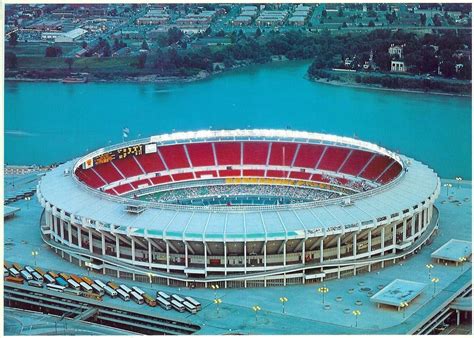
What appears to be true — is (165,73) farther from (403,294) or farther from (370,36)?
(403,294)

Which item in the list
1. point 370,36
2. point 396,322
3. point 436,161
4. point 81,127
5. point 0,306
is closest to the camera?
point 0,306

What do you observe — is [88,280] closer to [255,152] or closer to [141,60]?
[255,152]

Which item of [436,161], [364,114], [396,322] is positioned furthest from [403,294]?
[364,114]

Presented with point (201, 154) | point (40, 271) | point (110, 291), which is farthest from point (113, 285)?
point (201, 154)

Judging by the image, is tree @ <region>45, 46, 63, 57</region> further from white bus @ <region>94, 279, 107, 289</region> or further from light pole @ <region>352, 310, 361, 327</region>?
light pole @ <region>352, 310, 361, 327</region>

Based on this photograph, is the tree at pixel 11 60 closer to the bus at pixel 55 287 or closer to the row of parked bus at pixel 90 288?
the row of parked bus at pixel 90 288

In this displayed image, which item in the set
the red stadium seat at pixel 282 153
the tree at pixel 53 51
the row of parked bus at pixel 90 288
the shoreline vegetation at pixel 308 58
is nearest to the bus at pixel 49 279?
the row of parked bus at pixel 90 288
